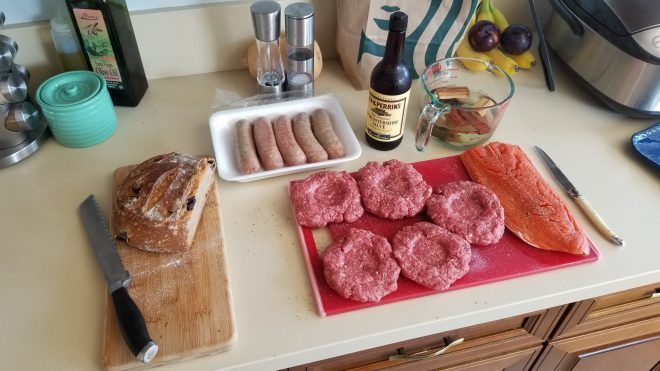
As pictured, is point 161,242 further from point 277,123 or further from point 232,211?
point 277,123

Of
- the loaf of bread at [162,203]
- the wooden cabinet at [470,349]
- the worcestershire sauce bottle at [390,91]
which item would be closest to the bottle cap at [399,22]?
the worcestershire sauce bottle at [390,91]

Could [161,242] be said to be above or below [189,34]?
below

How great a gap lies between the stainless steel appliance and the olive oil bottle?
3.05 feet

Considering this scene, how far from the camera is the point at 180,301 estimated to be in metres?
0.67

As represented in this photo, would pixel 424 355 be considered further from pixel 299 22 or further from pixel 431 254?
pixel 299 22

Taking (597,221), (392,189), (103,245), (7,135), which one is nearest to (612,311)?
(597,221)

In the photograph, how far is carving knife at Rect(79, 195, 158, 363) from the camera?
1.97 ft

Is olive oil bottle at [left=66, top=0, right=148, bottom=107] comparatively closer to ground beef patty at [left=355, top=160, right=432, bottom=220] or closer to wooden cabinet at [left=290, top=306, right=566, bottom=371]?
ground beef patty at [left=355, top=160, right=432, bottom=220]

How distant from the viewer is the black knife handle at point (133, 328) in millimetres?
595

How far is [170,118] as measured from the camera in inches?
39.1

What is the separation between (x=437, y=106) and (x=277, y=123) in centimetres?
31

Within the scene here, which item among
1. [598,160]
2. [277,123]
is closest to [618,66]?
[598,160]

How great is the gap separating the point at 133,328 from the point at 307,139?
0.45 metres

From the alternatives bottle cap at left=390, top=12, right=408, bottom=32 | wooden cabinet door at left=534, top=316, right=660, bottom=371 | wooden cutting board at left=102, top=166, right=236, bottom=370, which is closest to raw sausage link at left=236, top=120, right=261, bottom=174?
wooden cutting board at left=102, top=166, right=236, bottom=370
